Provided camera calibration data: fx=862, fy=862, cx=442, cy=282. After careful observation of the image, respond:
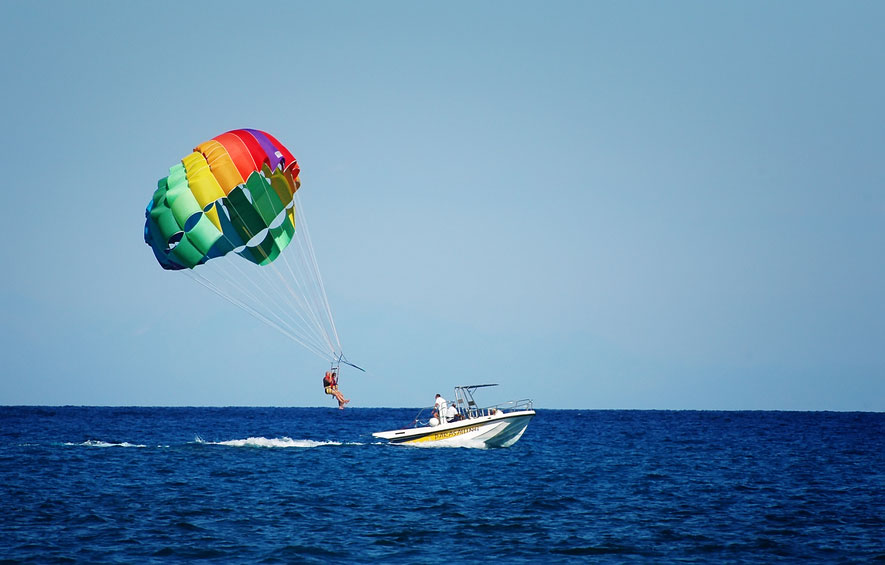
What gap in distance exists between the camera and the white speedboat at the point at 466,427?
33.7 metres

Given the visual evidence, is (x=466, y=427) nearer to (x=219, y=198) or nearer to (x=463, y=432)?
(x=463, y=432)

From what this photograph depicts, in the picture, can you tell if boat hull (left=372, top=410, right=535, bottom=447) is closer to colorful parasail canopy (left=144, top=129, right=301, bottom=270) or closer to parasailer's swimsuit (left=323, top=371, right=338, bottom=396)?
parasailer's swimsuit (left=323, top=371, right=338, bottom=396)

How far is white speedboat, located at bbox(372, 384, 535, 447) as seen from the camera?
111 feet

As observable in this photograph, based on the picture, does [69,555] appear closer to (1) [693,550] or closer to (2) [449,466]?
(1) [693,550]

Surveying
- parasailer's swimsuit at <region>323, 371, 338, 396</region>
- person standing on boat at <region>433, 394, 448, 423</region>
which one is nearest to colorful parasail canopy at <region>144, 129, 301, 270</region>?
parasailer's swimsuit at <region>323, 371, 338, 396</region>

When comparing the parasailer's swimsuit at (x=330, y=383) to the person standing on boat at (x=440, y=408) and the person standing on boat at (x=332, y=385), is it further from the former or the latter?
the person standing on boat at (x=440, y=408)

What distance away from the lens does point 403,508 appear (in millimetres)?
20781

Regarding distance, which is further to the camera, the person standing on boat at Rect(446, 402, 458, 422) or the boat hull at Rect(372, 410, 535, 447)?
the person standing on boat at Rect(446, 402, 458, 422)

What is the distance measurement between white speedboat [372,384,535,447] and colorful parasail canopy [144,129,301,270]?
32.5ft

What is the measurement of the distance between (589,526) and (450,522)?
119 inches

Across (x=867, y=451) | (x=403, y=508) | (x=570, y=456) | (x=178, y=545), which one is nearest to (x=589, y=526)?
(x=403, y=508)

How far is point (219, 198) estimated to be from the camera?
87.1 feet

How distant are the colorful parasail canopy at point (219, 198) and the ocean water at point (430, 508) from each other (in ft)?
23.7

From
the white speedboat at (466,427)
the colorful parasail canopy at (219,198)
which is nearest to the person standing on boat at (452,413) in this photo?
the white speedboat at (466,427)
